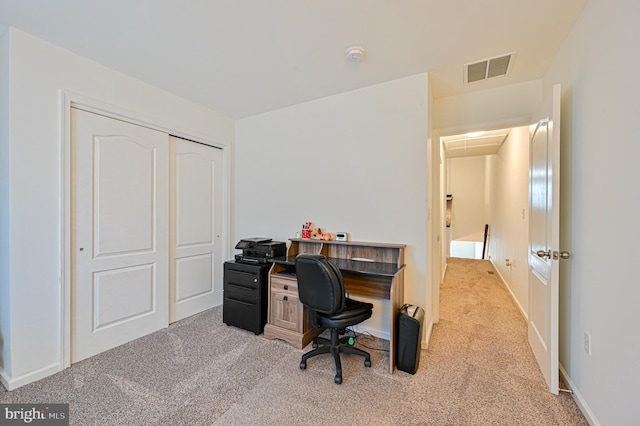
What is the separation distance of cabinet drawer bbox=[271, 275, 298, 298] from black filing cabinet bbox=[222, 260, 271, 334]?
0.15 metres

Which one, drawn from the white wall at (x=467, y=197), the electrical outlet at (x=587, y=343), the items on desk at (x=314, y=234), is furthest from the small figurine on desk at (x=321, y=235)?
the white wall at (x=467, y=197)

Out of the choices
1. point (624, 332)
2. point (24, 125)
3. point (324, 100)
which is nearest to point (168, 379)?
point (24, 125)

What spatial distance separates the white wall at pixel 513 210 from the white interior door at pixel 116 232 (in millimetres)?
4323

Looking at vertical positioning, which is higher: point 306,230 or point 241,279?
point 306,230

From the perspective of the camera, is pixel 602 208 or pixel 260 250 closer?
pixel 602 208

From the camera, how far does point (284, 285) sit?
2.54 meters

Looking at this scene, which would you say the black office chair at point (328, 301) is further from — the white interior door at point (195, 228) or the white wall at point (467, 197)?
the white wall at point (467, 197)

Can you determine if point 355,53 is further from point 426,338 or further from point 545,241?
point 426,338

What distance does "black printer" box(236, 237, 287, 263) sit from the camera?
9.23 feet

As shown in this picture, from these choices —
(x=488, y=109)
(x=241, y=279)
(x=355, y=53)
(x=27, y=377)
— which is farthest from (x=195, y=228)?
(x=488, y=109)

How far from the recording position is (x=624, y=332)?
4.10 ft

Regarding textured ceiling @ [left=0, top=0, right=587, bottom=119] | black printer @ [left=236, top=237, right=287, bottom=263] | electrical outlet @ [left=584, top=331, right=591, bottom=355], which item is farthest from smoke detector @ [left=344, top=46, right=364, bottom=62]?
electrical outlet @ [left=584, top=331, right=591, bottom=355]

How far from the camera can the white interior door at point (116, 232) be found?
221 cm

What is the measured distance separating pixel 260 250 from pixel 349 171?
1.32 metres
